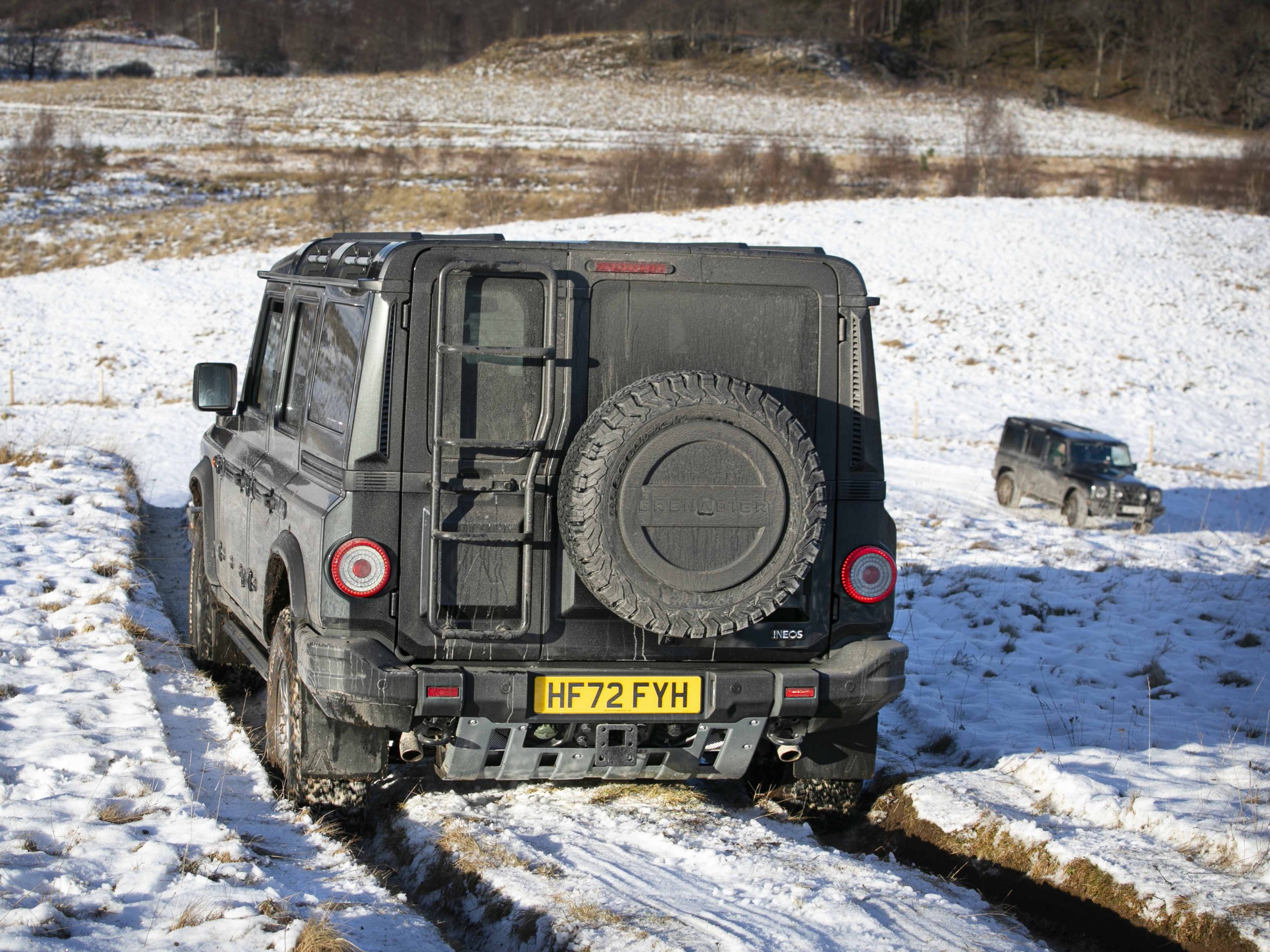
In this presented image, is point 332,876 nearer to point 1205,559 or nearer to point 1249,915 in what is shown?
point 1249,915

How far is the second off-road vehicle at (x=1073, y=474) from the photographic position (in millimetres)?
18484

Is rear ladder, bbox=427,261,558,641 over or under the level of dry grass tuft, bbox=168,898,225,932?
over

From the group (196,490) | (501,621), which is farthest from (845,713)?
(196,490)

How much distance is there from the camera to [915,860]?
556cm

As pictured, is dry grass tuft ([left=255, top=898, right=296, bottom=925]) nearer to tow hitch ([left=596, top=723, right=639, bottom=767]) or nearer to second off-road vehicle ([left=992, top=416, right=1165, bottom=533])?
tow hitch ([left=596, top=723, right=639, bottom=767])

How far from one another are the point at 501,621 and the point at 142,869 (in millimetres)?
1543

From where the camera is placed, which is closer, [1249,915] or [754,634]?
[1249,915]

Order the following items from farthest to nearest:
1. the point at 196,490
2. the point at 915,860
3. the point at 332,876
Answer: the point at 196,490 < the point at 915,860 < the point at 332,876

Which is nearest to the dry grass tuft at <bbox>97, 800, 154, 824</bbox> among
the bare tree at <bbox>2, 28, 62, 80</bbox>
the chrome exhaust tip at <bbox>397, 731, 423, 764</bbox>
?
the chrome exhaust tip at <bbox>397, 731, 423, 764</bbox>

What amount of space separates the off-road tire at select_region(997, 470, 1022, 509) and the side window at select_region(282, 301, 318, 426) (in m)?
15.8

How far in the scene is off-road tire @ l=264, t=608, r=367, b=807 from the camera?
5262 mm

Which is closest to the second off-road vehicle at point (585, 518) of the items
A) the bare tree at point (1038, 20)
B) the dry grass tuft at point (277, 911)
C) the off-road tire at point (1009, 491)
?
the dry grass tuft at point (277, 911)

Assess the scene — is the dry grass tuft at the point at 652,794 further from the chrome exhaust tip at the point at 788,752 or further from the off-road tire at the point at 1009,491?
the off-road tire at the point at 1009,491

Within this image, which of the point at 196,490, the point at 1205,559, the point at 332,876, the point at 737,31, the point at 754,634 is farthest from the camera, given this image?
the point at 737,31
